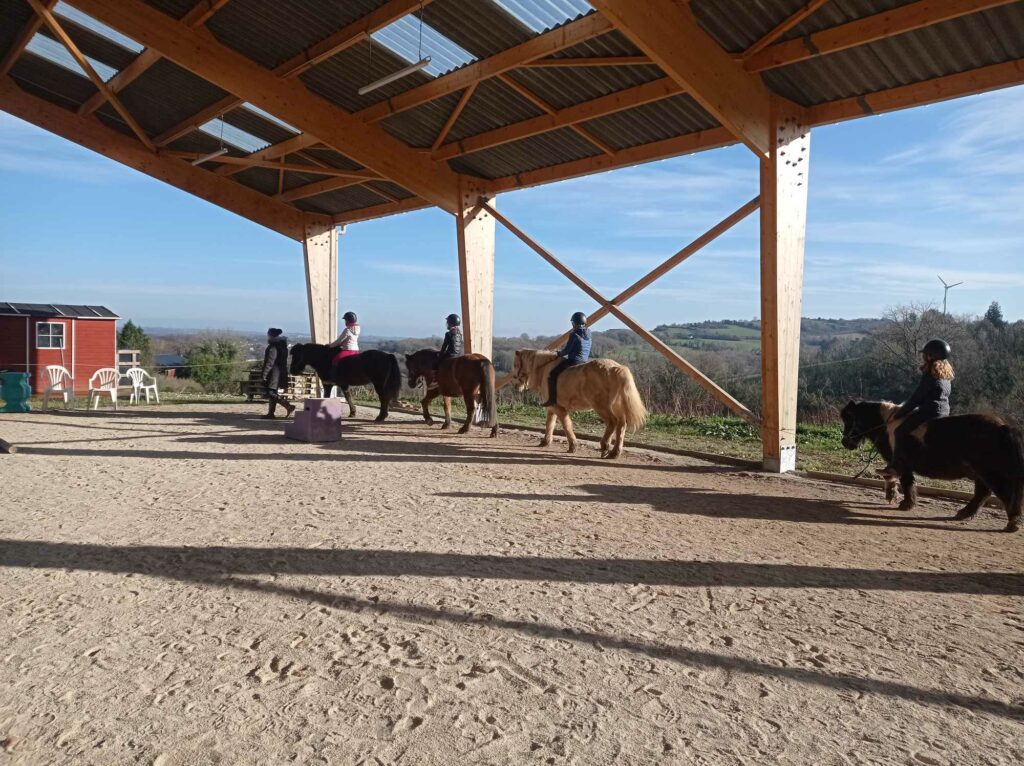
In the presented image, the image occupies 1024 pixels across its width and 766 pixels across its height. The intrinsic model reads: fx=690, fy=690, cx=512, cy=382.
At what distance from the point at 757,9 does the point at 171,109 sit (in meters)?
11.1

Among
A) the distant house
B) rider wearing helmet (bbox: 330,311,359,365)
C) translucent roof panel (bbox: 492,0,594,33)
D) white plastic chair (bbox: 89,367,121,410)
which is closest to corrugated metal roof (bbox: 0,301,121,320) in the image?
the distant house

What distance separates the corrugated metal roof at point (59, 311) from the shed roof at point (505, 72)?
11692 mm

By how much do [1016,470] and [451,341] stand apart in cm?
909

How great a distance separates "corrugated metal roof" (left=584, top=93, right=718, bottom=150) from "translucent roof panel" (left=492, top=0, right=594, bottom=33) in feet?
6.07

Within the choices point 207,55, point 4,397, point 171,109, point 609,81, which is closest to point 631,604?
point 609,81

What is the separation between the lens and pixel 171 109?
13.4m

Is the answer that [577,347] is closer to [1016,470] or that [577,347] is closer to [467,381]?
[467,381]

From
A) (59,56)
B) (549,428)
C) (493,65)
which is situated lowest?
(549,428)

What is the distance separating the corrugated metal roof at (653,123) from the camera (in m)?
9.56

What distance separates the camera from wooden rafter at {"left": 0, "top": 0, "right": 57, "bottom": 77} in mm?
→ 10520

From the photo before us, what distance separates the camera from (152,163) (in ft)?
50.3

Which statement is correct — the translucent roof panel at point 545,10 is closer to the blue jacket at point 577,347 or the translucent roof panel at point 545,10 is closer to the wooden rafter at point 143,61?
the wooden rafter at point 143,61

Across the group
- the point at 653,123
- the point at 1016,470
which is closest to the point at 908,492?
the point at 1016,470

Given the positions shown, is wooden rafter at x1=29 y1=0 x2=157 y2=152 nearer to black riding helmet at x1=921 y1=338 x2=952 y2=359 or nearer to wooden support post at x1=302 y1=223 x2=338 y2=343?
wooden support post at x1=302 y1=223 x2=338 y2=343
